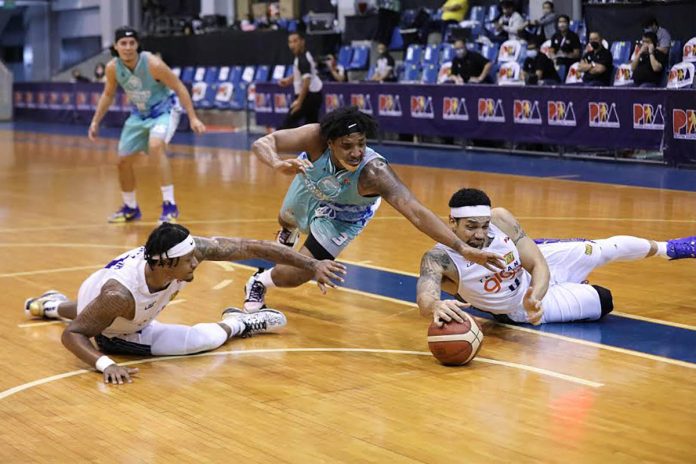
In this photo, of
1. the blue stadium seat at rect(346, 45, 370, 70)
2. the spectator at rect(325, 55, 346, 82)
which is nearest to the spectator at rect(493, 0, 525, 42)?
the spectator at rect(325, 55, 346, 82)

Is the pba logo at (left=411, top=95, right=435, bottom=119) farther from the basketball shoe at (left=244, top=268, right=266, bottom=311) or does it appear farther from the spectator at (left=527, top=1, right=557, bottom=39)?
the basketball shoe at (left=244, top=268, right=266, bottom=311)

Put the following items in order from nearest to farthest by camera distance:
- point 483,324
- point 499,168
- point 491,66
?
point 483,324 < point 499,168 < point 491,66

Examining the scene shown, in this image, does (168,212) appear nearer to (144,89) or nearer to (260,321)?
(144,89)

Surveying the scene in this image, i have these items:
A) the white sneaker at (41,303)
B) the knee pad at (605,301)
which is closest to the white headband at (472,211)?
the knee pad at (605,301)

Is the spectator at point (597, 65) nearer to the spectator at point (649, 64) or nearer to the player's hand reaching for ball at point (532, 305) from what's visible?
the spectator at point (649, 64)

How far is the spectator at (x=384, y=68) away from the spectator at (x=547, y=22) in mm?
3257

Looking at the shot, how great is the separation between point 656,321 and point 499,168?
948 centimetres

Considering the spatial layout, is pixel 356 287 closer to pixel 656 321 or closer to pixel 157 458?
pixel 656 321

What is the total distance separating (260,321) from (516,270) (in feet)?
5.32

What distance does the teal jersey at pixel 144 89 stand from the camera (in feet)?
37.8

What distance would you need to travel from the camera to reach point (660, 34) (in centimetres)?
1706

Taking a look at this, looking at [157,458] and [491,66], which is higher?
[491,66]

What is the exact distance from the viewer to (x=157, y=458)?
456 centimetres

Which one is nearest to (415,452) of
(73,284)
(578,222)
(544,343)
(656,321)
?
(544,343)
